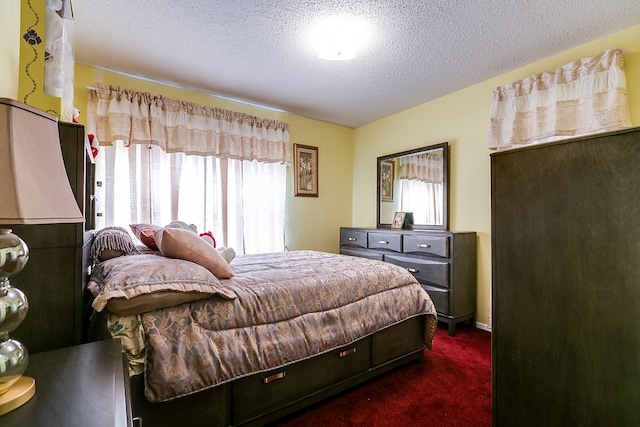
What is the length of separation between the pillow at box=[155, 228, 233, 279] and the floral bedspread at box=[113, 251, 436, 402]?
0.38 feet

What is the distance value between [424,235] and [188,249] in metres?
2.27

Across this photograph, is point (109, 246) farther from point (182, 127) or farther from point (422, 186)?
point (422, 186)

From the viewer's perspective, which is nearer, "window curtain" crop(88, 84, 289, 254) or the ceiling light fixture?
the ceiling light fixture

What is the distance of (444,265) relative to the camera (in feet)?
9.63

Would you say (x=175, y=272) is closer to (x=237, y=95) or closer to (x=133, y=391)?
(x=133, y=391)

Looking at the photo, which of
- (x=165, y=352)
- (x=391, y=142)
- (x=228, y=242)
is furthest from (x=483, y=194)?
(x=165, y=352)

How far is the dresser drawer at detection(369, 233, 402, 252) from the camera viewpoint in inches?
132

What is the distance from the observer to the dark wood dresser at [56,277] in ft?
3.67

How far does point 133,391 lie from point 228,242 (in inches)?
90.4

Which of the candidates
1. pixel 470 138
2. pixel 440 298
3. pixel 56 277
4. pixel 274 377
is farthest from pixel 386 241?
pixel 56 277

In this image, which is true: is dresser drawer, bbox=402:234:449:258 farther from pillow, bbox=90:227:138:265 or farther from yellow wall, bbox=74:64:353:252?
pillow, bbox=90:227:138:265

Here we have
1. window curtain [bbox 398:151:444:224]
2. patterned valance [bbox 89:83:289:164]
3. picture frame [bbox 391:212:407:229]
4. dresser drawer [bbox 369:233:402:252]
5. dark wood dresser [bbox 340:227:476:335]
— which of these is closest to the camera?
patterned valance [bbox 89:83:289:164]

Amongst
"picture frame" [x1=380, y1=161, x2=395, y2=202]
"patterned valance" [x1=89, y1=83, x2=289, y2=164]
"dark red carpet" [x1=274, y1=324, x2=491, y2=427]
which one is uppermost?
"patterned valance" [x1=89, y1=83, x2=289, y2=164]

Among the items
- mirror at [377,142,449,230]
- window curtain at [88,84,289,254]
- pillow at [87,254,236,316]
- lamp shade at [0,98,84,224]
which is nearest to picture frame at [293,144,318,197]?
window curtain at [88,84,289,254]
